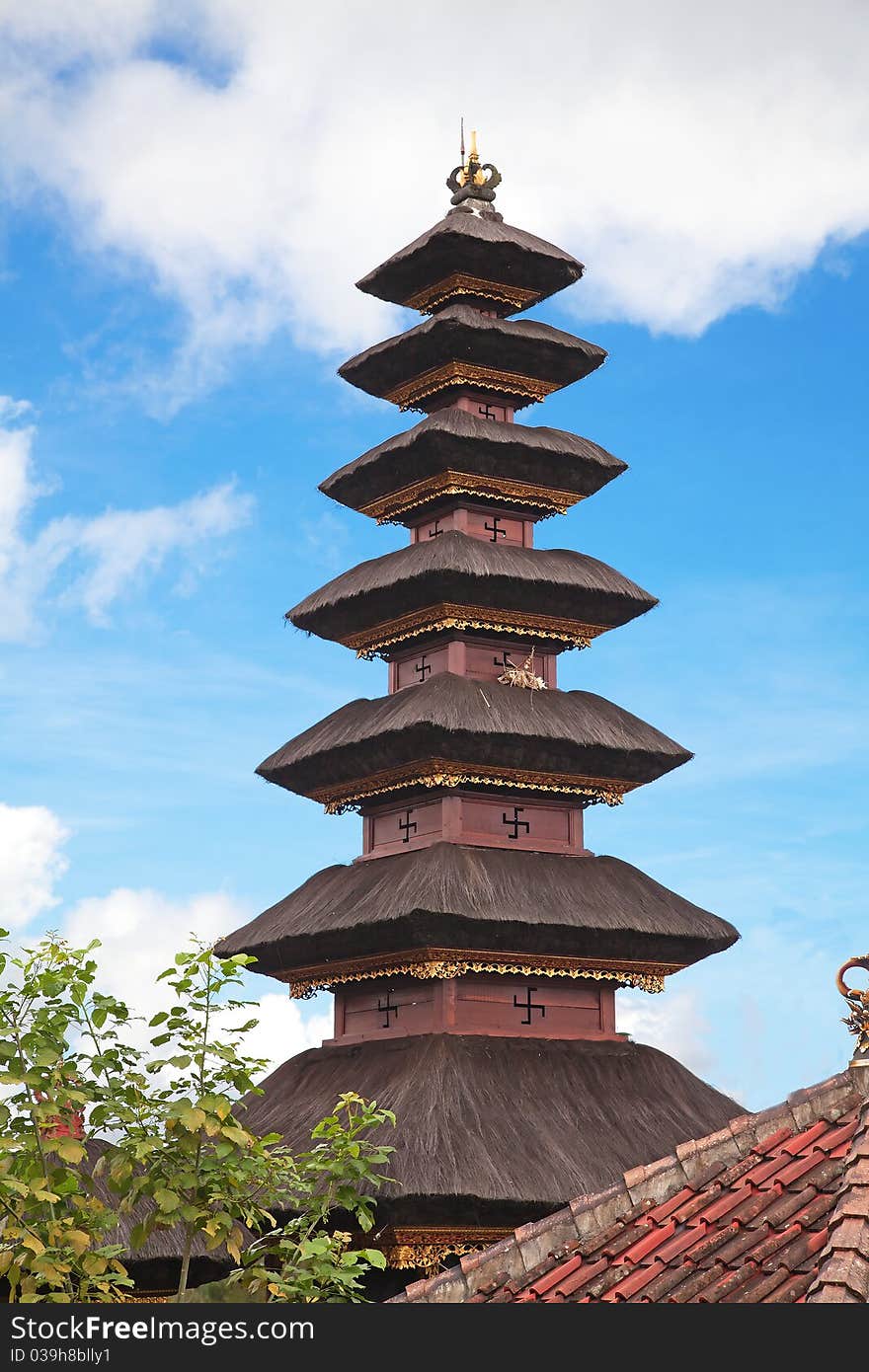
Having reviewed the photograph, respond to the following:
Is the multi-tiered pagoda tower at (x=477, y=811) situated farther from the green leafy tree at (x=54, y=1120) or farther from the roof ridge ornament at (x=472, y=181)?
the green leafy tree at (x=54, y=1120)

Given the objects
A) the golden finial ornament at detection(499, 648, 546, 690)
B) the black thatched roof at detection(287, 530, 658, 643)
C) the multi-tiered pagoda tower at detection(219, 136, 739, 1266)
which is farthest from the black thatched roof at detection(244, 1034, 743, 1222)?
the black thatched roof at detection(287, 530, 658, 643)

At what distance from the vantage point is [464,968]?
2402 cm

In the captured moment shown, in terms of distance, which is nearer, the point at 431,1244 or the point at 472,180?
the point at 431,1244

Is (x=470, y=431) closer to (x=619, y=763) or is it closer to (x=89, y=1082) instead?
(x=619, y=763)

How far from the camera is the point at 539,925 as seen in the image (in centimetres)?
2391

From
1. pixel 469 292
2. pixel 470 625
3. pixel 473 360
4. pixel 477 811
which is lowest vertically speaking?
pixel 477 811

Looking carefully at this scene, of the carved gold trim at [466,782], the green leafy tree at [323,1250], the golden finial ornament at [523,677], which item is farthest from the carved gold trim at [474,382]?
the green leafy tree at [323,1250]

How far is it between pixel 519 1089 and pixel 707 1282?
12701 mm

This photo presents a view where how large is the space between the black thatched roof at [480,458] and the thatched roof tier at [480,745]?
3900 mm

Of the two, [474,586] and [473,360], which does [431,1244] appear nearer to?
[474,586]

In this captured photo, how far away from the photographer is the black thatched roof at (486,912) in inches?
931

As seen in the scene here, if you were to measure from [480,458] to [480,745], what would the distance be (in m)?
5.40

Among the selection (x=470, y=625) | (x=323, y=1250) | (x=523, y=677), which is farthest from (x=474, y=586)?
(x=323, y=1250)

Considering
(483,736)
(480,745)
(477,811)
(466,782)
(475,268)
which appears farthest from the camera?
(475,268)
